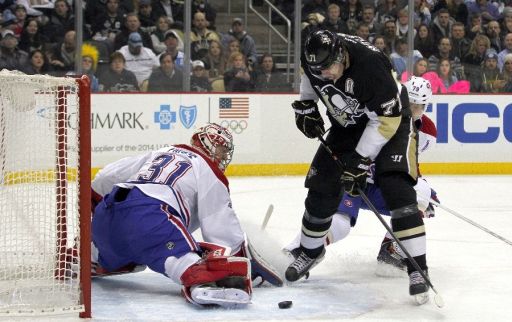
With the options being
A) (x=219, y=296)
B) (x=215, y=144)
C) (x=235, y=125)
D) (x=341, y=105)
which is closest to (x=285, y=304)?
(x=219, y=296)

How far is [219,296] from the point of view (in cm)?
373

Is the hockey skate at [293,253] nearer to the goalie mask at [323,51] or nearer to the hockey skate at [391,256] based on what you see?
the hockey skate at [391,256]

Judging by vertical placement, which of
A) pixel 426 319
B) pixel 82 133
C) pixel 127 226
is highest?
pixel 82 133

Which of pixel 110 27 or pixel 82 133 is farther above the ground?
pixel 110 27

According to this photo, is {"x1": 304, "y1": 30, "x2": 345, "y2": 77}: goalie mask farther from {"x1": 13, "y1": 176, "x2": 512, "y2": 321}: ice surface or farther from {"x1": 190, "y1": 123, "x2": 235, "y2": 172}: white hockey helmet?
{"x1": 13, "y1": 176, "x2": 512, "y2": 321}: ice surface

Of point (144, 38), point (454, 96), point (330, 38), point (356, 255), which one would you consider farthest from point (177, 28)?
point (330, 38)

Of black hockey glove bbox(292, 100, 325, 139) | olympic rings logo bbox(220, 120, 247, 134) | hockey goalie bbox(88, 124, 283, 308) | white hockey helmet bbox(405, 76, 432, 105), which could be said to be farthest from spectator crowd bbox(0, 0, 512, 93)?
hockey goalie bbox(88, 124, 283, 308)

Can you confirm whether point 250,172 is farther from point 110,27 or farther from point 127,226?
point 127,226

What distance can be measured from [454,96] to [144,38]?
278cm

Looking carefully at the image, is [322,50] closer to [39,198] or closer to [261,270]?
[261,270]

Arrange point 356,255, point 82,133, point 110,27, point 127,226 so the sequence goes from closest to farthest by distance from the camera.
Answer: point 82,133
point 127,226
point 356,255
point 110,27

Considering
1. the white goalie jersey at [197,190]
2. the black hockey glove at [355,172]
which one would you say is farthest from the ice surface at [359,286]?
the black hockey glove at [355,172]

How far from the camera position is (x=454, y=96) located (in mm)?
9078

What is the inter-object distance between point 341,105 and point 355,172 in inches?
13.5
